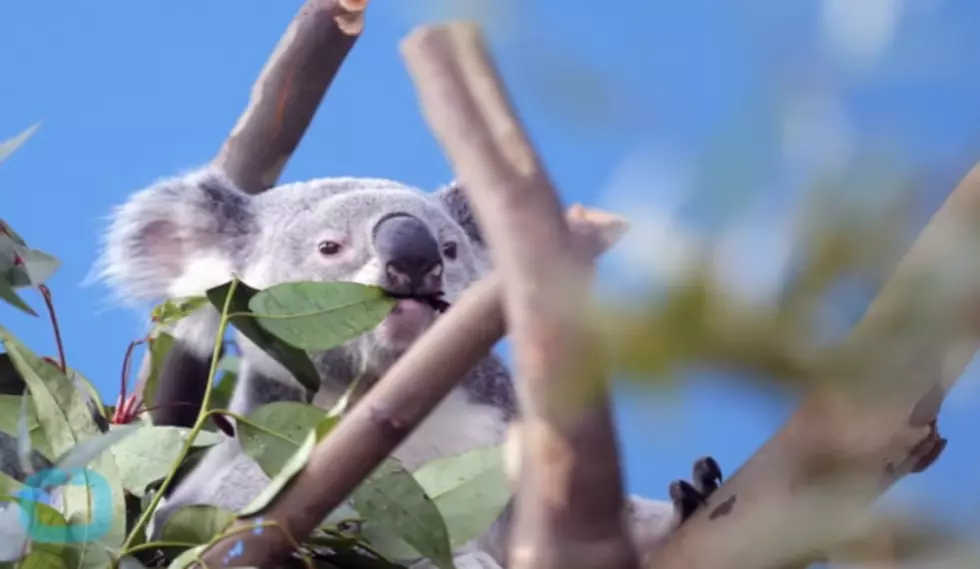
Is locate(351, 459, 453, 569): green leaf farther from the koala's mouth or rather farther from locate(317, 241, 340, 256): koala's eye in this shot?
locate(317, 241, 340, 256): koala's eye

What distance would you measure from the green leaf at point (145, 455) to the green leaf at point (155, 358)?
371 mm

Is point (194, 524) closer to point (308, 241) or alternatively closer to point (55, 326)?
point (55, 326)

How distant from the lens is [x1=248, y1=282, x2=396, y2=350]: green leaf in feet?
2.70

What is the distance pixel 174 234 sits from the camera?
154 cm

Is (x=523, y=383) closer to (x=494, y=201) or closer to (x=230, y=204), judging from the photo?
(x=494, y=201)

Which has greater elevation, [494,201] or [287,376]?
[287,376]

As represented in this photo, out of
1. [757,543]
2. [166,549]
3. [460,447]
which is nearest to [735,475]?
[757,543]

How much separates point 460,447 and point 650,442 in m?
1.06

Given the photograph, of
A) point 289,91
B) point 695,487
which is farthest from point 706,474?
point 289,91

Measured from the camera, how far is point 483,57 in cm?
25

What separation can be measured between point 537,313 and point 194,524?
587 mm

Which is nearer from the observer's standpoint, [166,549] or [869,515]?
[869,515]

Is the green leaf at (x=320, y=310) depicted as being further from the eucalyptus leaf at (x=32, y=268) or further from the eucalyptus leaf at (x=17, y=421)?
the eucalyptus leaf at (x=32, y=268)

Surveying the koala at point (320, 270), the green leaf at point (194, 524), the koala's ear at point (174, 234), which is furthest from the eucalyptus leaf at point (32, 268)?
the koala's ear at point (174, 234)
